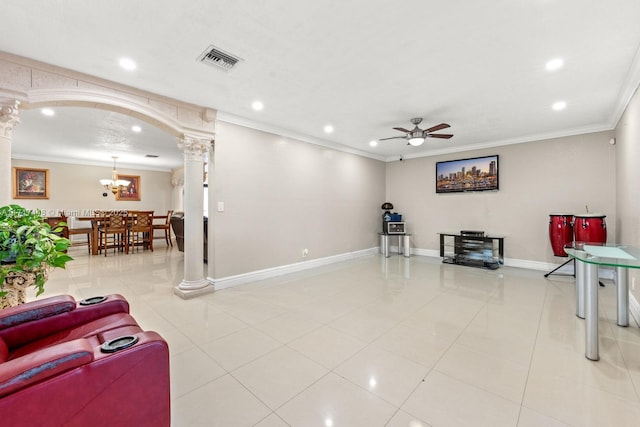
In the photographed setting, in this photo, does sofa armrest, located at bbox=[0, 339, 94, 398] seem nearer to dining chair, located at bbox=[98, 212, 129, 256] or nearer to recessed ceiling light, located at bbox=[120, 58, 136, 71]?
recessed ceiling light, located at bbox=[120, 58, 136, 71]

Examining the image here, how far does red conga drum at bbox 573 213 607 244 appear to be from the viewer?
12.7 ft

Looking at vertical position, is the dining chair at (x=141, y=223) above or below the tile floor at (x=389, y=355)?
above

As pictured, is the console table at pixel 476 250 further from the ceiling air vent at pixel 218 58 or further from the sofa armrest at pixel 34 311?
the sofa armrest at pixel 34 311

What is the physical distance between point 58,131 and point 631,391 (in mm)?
8455

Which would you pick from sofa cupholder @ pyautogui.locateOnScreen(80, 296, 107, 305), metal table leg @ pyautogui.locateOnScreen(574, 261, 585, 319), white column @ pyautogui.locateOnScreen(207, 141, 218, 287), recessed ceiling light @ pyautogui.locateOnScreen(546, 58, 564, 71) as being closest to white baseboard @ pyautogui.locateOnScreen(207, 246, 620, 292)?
Answer: white column @ pyautogui.locateOnScreen(207, 141, 218, 287)

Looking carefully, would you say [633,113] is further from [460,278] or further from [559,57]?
[460,278]

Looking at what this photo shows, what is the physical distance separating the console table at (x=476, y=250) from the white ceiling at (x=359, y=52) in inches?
89.6

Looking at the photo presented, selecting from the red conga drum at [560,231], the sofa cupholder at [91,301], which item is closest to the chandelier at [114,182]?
the sofa cupholder at [91,301]

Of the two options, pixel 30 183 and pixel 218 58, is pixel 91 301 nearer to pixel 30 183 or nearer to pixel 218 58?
pixel 218 58

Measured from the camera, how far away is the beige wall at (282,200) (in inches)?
160

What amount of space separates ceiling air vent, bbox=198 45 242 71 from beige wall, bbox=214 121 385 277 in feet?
4.53

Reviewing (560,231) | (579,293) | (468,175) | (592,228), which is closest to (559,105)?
(592,228)

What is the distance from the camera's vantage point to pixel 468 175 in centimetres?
598

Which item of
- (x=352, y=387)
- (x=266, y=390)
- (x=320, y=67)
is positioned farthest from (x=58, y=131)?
(x=352, y=387)
